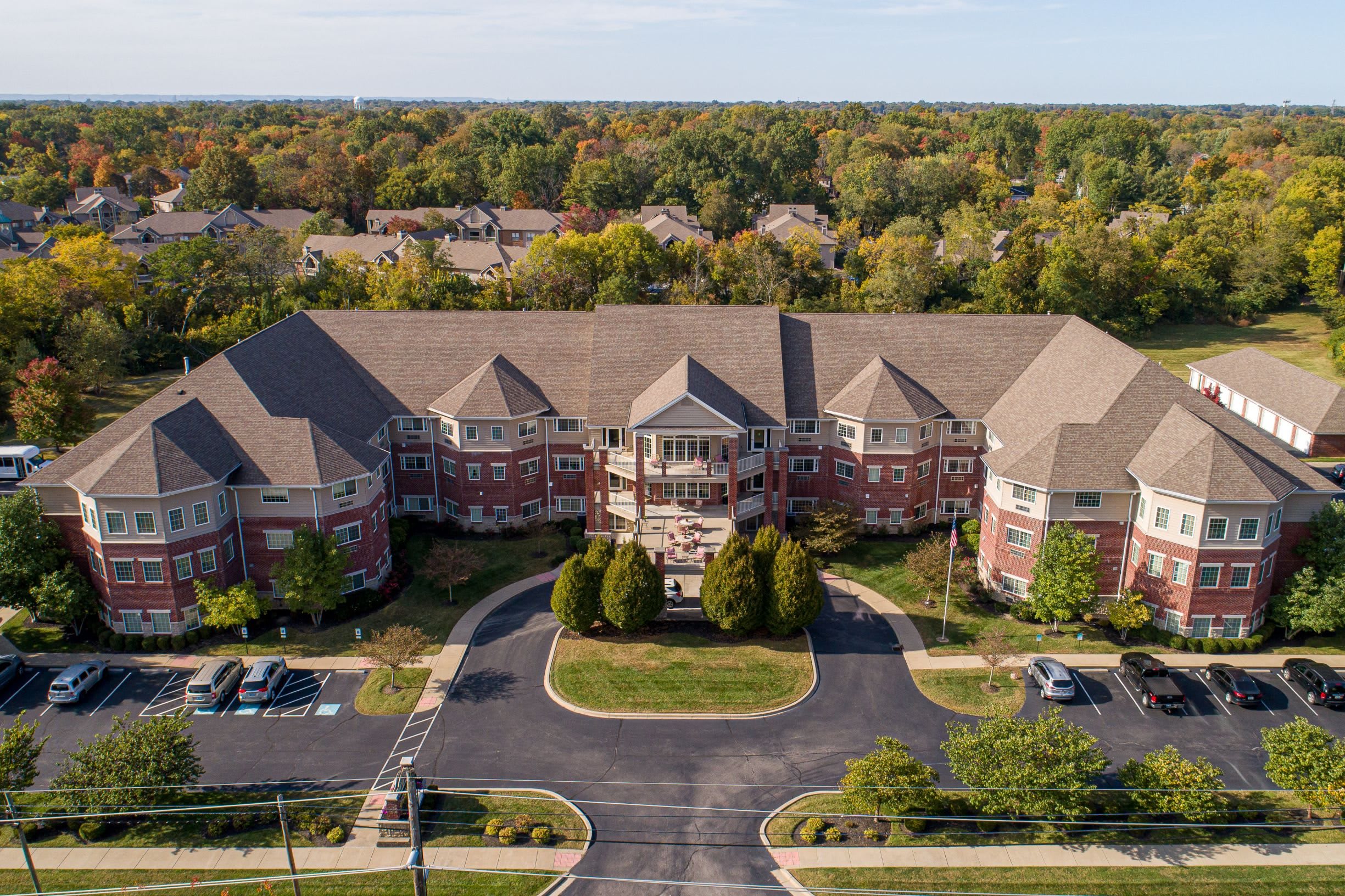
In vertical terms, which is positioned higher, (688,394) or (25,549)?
(688,394)

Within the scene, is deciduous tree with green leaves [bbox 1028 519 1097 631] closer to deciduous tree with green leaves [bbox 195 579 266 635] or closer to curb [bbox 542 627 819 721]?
curb [bbox 542 627 819 721]

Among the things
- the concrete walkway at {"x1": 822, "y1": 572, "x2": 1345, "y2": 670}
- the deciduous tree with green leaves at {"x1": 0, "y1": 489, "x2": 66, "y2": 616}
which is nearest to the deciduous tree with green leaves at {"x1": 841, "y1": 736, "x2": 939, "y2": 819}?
the concrete walkway at {"x1": 822, "y1": 572, "x2": 1345, "y2": 670}

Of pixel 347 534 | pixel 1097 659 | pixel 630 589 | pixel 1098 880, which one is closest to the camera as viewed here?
pixel 1098 880

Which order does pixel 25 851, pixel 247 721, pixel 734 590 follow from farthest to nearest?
1. pixel 734 590
2. pixel 247 721
3. pixel 25 851

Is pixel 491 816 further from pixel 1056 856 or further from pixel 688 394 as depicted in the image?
pixel 688 394

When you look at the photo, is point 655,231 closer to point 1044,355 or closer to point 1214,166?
point 1044,355

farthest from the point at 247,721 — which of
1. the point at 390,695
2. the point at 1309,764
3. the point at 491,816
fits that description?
the point at 1309,764

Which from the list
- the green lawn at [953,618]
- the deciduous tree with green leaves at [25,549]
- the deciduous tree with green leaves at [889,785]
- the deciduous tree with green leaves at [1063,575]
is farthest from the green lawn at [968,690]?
the deciduous tree with green leaves at [25,549]

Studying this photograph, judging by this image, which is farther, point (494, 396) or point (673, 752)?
point (494, 396)
